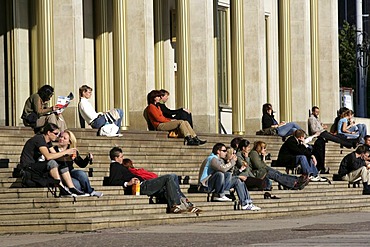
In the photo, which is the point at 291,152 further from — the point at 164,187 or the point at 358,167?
the point at 164,187

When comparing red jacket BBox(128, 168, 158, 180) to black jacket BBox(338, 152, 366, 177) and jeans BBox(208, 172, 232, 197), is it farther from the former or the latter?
black jacket BBox(338, 152, 366, 177)

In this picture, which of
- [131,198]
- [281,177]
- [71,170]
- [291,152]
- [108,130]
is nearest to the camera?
[71,170]

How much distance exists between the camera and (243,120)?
38.8m

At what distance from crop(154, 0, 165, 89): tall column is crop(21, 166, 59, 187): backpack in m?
17.5

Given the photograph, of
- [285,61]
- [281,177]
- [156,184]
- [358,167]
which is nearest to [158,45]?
[285,61]

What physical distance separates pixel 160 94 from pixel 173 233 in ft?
34.5

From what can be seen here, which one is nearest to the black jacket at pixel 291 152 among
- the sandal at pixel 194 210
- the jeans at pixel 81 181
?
the sandal at pixel 194 210

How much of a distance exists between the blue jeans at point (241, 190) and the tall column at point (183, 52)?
11337mm

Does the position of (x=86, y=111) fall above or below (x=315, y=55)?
below

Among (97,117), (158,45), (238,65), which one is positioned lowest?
(97,117)

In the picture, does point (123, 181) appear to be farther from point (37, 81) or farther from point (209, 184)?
point (37, 81)

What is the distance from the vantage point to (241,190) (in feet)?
80.7

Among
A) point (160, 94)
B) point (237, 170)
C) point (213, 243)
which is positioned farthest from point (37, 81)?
point (213, 243)

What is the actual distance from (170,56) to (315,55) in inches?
220
